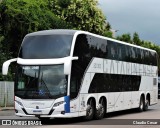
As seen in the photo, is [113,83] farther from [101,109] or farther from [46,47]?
[46,47]

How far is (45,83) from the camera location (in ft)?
57.3

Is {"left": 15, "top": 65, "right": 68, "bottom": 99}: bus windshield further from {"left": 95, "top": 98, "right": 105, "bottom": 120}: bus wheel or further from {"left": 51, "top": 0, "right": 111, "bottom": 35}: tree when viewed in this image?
{"left": 51, "top": 0, "right": 111, "bottom": 35}: tree

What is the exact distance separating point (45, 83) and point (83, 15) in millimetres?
30194

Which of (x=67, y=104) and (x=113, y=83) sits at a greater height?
(x=113, y=83)

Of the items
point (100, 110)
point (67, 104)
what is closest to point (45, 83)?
point (67, 104)

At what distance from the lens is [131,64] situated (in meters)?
24.2

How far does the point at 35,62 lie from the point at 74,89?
1822 mm

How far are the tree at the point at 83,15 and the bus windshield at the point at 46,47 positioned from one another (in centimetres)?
2861

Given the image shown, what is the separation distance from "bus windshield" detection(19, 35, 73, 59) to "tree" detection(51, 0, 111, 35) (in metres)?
28.6

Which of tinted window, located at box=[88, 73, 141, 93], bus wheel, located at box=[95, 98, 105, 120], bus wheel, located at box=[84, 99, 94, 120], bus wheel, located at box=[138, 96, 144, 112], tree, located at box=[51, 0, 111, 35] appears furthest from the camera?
tree, located at box=[51, 0, 111, 35]

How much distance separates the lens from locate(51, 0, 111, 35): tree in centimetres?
4706

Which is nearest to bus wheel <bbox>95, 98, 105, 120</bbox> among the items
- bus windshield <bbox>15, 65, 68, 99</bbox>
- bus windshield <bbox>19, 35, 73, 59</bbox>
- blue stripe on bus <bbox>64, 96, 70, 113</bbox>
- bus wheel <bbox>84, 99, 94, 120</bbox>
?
bus wheel <bbox>84, 99, 94, 120</bbox>

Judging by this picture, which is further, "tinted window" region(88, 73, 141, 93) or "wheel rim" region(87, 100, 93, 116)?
"tinted window" region(88, 73, 141, 93)

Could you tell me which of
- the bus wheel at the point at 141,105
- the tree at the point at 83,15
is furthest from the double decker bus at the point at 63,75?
the tree at the point at 83,15
